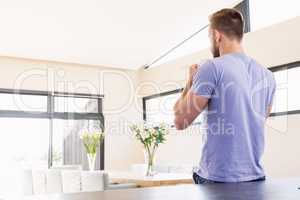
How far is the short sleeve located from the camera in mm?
1366

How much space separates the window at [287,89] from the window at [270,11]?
618 millimetres

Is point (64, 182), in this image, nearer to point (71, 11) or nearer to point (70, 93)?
point (71, 11)

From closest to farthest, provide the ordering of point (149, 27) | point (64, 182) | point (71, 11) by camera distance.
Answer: point (64, 182) < point (71, 11) < point (149, 27)

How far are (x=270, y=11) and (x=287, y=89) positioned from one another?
109cm

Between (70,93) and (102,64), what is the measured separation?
0.77m

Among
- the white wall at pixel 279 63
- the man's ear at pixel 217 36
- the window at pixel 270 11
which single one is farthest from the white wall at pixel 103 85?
the man's ear at pixel 217 36

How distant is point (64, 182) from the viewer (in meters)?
4.00

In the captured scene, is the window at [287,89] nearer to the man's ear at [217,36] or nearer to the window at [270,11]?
the window at [270,11]

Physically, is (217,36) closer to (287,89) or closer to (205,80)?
(205,80)

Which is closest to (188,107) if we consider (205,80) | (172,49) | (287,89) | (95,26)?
(205,80)

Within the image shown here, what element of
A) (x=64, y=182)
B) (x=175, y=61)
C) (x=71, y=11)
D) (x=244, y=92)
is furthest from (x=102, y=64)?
(x=244, y=92)

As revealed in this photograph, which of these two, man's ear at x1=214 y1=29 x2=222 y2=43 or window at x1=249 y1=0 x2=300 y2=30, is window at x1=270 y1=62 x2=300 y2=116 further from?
man's ear at x1=214 y1=29 x2=222 y2=43

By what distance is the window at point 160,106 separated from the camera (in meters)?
6.69

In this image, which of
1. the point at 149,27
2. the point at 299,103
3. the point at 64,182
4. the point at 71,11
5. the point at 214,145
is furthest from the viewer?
the point at 149,27
